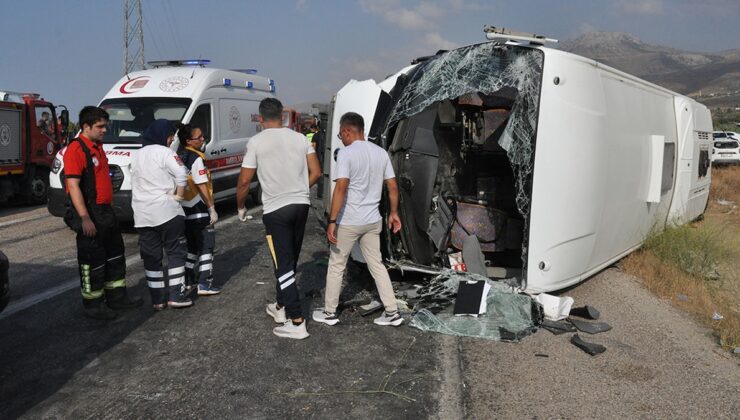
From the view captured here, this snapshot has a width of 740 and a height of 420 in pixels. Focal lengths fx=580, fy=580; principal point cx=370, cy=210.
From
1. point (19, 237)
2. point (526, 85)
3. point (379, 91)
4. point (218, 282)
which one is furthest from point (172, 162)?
point (19, 237)

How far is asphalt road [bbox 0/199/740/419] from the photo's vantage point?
347cm

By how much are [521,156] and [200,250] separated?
3.18 m

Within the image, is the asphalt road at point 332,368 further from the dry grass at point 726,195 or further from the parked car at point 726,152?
the parked car at point 726,152

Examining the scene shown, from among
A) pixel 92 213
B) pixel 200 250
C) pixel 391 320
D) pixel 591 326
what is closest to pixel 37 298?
pixel 92 213

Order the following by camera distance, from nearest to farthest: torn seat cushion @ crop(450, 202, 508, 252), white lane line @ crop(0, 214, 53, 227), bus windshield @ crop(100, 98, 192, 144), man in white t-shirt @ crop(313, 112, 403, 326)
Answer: man in white t-shirt @ crop(313, 112, 403, 326)
torn seat cushion @ crop(450, 202, 508, 252)
bus windshield @ crop(100, 98, 192, 144)
white lane line @ crop(0, 214, 53, 227)

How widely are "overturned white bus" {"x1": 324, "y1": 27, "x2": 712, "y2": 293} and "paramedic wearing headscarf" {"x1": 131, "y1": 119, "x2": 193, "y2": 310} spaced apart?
1.72m

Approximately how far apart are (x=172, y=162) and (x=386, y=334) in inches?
92.2

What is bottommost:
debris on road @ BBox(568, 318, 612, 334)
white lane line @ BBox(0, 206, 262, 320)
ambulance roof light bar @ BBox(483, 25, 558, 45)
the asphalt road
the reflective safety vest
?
the asphalt road

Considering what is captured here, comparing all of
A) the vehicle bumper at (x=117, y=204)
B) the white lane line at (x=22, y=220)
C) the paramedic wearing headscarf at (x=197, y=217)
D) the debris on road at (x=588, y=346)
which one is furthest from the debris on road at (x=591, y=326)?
the white lane line at (x=22, y=220)

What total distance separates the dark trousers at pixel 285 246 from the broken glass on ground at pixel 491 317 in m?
1.07

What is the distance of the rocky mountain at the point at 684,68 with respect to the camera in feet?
269

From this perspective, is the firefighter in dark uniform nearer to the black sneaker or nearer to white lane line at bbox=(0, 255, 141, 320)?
the black sneaker

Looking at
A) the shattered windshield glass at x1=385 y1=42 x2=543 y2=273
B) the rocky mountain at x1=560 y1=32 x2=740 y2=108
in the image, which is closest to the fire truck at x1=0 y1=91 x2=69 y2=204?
the shattered windshield glass at x1=385 y1=42 x2=543 y2=273

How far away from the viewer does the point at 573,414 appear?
3.39 metres
